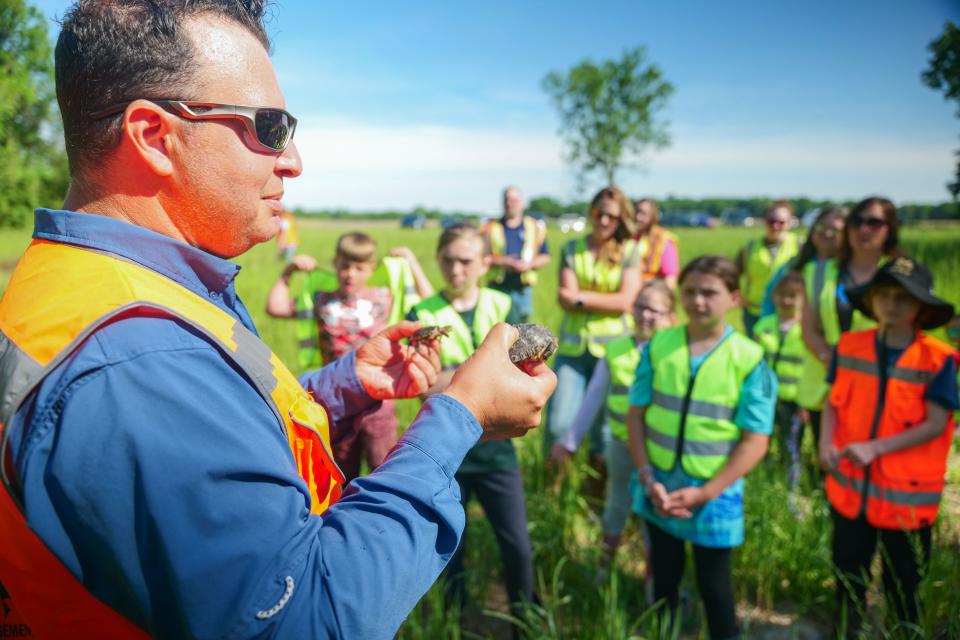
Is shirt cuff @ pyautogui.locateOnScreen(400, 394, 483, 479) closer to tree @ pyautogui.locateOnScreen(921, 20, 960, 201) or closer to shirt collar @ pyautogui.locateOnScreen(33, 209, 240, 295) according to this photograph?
shirt collar @ pyautogui.locateOnScreen(33, 209, 240, 295)

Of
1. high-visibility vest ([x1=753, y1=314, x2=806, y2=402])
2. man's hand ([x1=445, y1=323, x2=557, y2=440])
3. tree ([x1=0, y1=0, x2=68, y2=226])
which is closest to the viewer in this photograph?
man's hand ([x1=445, y1=323, x2=557, y2=440])

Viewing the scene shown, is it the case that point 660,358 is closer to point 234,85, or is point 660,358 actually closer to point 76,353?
point 234,85

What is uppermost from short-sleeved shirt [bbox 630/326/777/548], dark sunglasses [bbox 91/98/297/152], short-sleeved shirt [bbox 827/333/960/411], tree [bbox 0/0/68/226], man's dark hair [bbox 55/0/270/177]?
tree [bbox 0/0/68/226]

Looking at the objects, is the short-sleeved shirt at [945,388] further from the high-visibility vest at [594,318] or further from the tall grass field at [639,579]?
the high-visibility vest at [594,318]

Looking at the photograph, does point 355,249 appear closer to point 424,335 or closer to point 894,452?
point 424,335

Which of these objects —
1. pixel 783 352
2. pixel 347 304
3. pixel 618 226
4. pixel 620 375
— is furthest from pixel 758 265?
pixel 347 304

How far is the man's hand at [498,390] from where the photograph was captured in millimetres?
1210

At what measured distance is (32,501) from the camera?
0.85m

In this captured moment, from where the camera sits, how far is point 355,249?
426 centimetres

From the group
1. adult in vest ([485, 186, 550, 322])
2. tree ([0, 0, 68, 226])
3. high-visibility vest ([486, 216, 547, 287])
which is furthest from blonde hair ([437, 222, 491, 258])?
tree ([0, 0, 68, 226])

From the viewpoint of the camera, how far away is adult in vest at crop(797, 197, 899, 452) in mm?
3838

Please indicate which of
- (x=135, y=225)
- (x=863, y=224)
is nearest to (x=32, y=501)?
(x=135, y=225)

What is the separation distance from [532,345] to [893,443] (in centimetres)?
228

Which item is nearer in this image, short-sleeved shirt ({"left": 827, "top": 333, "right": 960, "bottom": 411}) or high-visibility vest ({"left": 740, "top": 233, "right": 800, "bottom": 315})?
short-sleeved shirt ({"left": 827, "top": 333, "right": 960, "bottom": 411})
